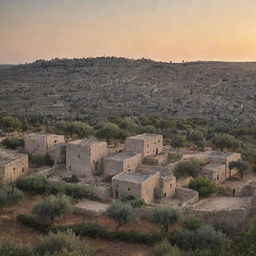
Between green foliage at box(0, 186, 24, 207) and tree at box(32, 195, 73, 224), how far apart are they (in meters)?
2.20

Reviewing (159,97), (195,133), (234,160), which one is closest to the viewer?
(234,160)

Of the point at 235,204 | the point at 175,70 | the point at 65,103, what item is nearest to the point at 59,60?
the point at 175,70

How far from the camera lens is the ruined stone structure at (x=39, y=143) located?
27719 mm

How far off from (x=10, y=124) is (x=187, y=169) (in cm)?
1999

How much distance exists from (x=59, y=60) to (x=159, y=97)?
52.8 metres

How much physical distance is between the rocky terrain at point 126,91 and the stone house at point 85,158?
30.1 metres

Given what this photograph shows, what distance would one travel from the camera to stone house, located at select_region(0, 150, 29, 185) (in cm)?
2252

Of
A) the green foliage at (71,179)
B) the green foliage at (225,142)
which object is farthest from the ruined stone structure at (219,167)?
the green foliage at (71,179)

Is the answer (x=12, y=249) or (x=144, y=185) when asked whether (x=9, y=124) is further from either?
(x=12, y=249)

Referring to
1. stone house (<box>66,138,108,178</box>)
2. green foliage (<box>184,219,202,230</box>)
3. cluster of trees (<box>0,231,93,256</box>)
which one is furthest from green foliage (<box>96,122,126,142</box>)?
cluster of trees (<box>0,231,93,256</box>)

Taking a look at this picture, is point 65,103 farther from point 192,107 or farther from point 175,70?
point 175,70

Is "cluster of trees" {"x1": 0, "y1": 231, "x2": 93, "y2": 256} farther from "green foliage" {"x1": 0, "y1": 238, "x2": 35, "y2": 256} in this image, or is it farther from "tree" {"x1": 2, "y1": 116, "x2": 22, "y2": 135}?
"tree" {"x1": 2, "y1": 116, "x2": 22, "y2": 135}

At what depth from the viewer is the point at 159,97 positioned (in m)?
69.6

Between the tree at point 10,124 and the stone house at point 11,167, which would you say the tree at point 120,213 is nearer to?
the stone house at point 11,167
